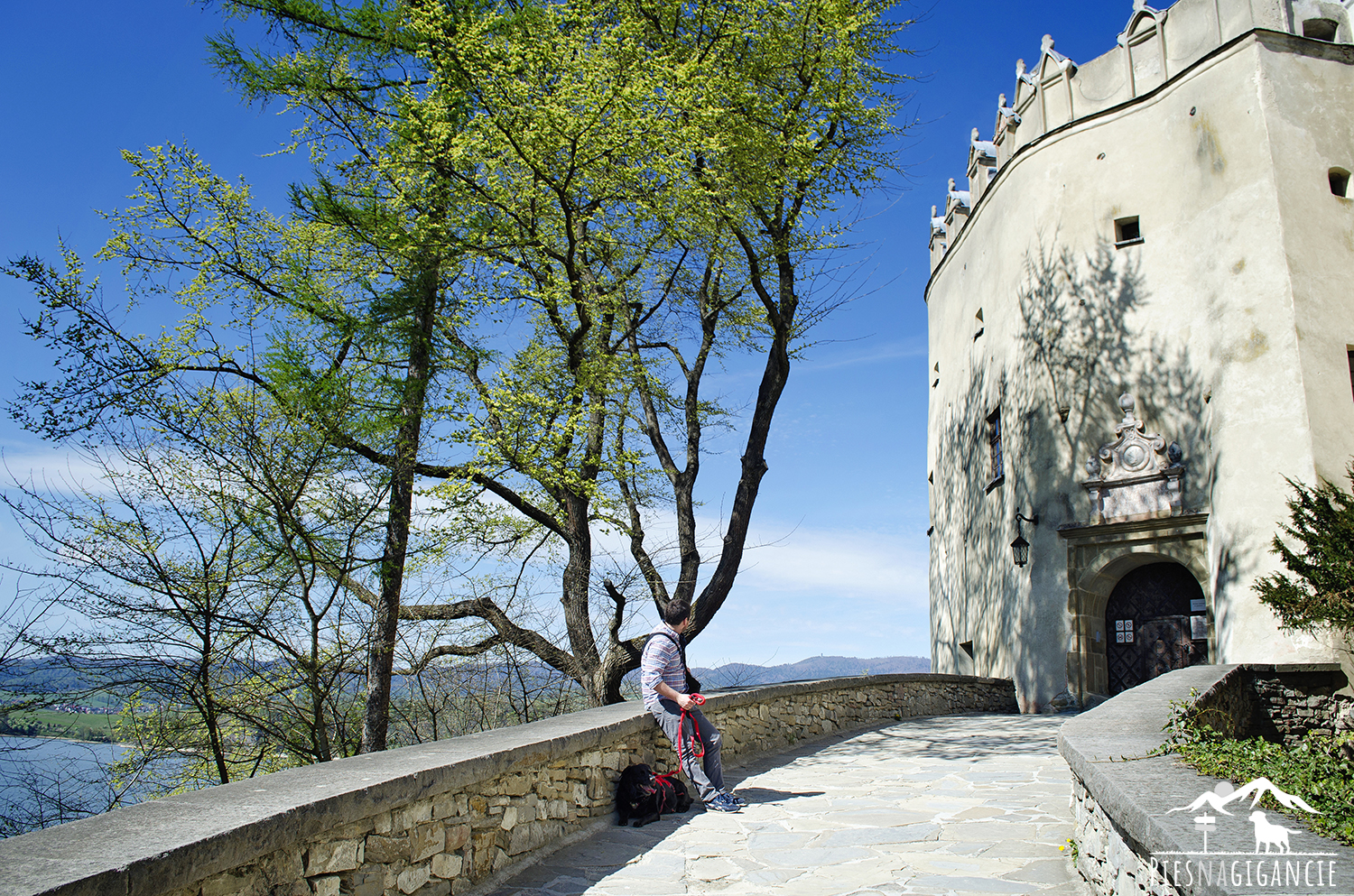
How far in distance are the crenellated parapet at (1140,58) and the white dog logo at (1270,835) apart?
15.2m

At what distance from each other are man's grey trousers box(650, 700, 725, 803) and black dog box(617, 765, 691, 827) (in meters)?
0.16

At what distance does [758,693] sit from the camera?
8523 mm

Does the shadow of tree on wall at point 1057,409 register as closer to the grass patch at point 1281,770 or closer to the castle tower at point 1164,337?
the castle tower at point 1164,337

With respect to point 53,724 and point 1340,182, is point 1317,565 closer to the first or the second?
point 1340,182

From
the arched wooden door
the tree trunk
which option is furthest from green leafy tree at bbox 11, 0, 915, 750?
the arched wooden door

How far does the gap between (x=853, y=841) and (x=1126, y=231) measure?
13.3 metres

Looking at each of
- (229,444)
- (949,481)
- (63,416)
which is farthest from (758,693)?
(949,481)

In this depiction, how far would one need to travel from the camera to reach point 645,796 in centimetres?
568

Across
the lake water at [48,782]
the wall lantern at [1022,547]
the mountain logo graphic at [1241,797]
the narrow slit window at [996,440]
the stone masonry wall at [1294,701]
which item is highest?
the narrow slit window at [996,440]

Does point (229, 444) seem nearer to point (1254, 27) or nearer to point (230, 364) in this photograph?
point (230, 364)

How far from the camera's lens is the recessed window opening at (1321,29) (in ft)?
45.9

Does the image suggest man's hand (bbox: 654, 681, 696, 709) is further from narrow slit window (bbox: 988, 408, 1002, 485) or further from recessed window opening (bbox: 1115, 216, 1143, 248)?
recessed window opening (bbox: 1115, 216, 1143, 248)

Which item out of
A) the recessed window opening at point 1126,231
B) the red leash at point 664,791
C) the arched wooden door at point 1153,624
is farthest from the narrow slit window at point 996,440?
the red leash at point 664,791

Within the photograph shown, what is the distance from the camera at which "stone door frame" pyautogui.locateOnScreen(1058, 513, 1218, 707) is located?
1330 cm
